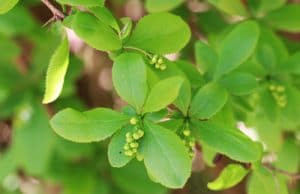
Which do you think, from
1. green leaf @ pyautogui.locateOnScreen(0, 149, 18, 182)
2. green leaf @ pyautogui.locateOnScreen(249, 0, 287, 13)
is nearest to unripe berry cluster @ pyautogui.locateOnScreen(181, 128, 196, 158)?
green leaf @ pyautogui.locateOnScreen(249, 0, 287, 13)

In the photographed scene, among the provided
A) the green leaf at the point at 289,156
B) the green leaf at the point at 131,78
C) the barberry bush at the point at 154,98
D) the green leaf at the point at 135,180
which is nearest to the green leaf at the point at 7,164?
the barberry bush at the point at 154,98

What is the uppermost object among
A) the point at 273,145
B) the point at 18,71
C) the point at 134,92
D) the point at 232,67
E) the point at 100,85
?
the point at 134,92

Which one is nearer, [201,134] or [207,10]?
[201,134]

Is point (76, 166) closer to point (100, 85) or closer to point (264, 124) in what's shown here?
point (100, 85)

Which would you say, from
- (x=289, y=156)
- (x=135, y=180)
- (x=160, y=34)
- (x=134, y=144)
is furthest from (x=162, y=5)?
(x=135, y=180)

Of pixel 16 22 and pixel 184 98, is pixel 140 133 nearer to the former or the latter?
pixel 184 98

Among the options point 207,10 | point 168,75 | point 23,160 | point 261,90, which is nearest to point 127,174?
point 23,160
